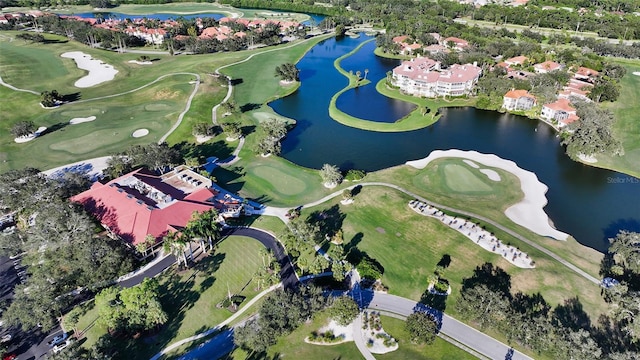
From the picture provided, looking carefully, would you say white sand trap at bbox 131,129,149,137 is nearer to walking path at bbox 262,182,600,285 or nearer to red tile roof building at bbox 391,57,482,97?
walking path at bbox 262,182,600,285

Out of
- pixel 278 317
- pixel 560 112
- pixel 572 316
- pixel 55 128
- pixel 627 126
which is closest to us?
pixel 278 317

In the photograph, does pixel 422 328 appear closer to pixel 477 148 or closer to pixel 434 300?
pixel 434 300

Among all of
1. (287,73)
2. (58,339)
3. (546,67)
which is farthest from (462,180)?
(546,67)

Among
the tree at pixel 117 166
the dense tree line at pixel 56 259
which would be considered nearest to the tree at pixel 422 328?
the dense tree line at pixel 56 259

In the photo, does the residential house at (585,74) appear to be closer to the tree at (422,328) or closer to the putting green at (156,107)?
the tree at (422,328)

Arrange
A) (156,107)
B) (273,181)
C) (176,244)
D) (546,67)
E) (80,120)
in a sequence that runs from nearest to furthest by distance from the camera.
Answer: (176,244) < (273,181) < (80,120) < (156,107) < (546,67)

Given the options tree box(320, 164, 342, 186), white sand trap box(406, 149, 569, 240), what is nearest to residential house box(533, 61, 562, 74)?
white sand trap box(406, 149, 569, 240)

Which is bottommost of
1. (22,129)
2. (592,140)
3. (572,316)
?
(572,316)
